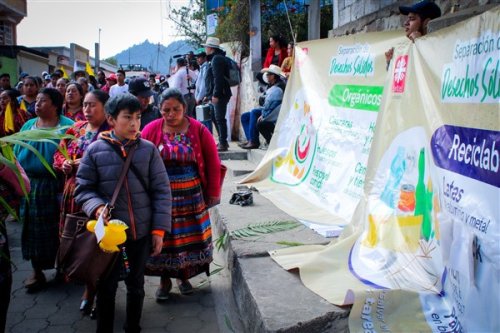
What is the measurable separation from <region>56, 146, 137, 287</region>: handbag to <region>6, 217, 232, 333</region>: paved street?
86 centimetres

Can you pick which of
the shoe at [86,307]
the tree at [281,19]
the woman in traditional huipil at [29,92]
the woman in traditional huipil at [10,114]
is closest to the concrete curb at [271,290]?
the shoe at [86,307]

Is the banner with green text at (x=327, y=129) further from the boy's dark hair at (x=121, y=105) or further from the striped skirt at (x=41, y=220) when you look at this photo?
the striped skirt at (x=41, y=220)

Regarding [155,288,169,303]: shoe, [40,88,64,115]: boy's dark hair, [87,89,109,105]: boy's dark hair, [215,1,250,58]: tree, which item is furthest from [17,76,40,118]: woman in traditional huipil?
[215,1,250,58]: tree

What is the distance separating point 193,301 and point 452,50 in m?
2.75

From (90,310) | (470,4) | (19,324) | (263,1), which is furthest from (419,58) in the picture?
(263,1)

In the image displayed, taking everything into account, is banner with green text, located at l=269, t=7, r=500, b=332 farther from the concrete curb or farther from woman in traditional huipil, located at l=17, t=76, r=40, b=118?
woman in traditional huipil, located at l=17, t=76, r=40, b=118

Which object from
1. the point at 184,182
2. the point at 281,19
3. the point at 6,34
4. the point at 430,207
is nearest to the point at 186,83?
the point at 281,19

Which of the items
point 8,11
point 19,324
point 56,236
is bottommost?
point 19,324

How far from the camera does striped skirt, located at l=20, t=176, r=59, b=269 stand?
3977mm

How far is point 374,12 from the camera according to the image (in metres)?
5.48

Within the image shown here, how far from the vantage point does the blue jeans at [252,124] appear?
7.99 m

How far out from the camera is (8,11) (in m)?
25.9

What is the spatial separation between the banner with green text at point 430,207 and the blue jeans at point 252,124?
4.56 m

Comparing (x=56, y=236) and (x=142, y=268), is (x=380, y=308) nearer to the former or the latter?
(x=142, y=268)
